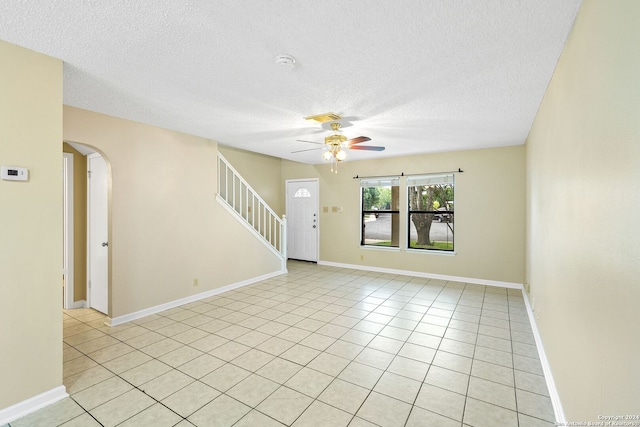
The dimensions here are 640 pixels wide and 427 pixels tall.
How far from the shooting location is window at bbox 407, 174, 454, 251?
576cm

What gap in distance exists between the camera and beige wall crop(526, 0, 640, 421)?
99 cm

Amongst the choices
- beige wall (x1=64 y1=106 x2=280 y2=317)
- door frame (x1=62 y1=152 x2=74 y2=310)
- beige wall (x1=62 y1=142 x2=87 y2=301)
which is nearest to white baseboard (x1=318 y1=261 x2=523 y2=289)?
beige wall (x1=64 y1=106 x2=280 y2=317)

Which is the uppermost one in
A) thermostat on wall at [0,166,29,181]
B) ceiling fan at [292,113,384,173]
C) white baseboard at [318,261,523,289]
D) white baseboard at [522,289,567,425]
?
ceiling fan at [292,113,384,173]

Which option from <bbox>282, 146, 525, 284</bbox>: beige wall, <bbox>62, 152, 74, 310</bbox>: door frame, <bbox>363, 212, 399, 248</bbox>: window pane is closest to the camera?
<bbox>62, 152, 74, 310</bbox>: door frame

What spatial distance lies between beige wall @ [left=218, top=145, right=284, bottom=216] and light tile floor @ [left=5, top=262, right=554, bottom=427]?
315 cm

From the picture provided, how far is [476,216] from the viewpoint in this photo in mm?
5375

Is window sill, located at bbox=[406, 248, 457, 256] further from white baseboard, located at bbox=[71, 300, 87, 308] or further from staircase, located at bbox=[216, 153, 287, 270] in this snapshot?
white baseboard, located at bbox=[71, 300, 87, 308]

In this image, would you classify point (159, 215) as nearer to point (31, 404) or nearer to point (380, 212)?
point (31, 404)

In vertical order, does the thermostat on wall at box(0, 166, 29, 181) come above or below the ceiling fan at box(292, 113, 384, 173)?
below

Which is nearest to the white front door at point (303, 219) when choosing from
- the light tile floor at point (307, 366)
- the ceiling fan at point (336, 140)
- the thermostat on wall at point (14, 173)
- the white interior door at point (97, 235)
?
the light tile floor at point (307, 366)

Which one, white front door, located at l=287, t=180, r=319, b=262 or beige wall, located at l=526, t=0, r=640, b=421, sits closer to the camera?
beige wall, located at l=526, t=0, r=640, b=421

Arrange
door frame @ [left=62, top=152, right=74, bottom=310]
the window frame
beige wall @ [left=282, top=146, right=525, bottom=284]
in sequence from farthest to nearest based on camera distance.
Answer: the window frame, beige wall @ [left=282, top=146, right=525, bottom=284], door frame @ [left=62, top=152, right=74, bottom=310]

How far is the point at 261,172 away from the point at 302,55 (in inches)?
203

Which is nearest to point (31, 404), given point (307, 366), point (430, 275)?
point (307, 366)
